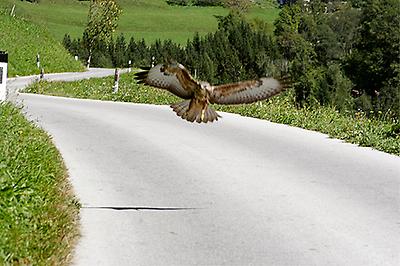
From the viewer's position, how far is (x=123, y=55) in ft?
199

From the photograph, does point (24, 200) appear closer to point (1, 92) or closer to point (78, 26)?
point (1, 92)

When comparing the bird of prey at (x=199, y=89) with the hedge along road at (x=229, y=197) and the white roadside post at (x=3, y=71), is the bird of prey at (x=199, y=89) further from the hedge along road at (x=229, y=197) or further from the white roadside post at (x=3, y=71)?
the white roadside post at (x=3, y=71)

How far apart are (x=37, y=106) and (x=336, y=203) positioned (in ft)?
43.2

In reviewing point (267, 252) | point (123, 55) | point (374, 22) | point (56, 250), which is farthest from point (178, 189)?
point (374, 22)

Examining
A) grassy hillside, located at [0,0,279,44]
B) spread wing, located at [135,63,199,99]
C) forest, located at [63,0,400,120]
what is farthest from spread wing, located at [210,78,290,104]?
grassy hillside, located at [0,0,279,44]

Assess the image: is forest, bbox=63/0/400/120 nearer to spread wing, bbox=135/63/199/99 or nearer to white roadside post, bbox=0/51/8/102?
spread wing, bbox=135/63/199/99

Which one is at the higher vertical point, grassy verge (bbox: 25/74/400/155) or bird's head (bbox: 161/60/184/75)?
bird's head (bbox: 161/60/184/75)

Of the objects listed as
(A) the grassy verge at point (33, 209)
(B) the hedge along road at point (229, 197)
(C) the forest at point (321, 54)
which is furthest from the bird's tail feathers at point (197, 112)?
(B) the hedge along road at point (229, 197)

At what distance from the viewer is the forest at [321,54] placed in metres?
5.44

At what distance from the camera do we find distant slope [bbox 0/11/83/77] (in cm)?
4212

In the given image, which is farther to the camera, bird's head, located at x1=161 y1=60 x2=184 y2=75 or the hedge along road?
the hedge along road

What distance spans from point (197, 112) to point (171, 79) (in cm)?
20

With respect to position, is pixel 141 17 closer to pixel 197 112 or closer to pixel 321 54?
pixel 321 54

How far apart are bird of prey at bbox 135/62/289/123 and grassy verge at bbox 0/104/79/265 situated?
2.31m
